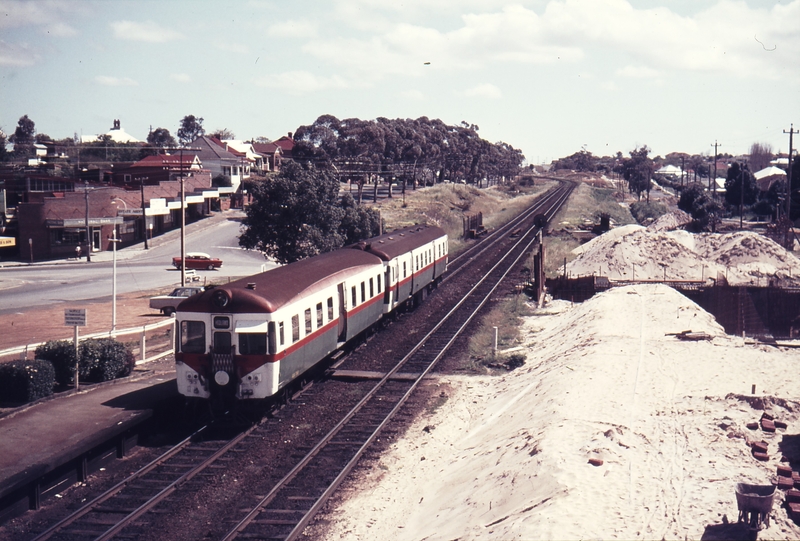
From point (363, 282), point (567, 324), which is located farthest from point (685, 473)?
point (567, 324)

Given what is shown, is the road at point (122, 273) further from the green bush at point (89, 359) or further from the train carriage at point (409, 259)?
the green bush at point (89, 359)

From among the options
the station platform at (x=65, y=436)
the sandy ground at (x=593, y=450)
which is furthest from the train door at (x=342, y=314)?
the station platform at (x=65, y=436)

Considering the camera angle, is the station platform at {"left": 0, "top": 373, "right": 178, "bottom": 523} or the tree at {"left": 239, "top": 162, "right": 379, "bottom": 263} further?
the tree at {"left": 239, "top": 162, "right": 379, "bottom": 263}

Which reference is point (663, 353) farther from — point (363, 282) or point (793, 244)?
point (793, 244)

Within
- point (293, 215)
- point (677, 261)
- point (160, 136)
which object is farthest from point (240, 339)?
point (160, 136)

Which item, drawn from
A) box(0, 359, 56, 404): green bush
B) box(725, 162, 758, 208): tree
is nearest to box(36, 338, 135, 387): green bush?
box(0, 359, 56, 404): green bush

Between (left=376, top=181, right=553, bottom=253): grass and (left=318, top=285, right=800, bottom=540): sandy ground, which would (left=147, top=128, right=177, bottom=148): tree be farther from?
(left=318, top=285, right=800, bottom=540): sandy ground
